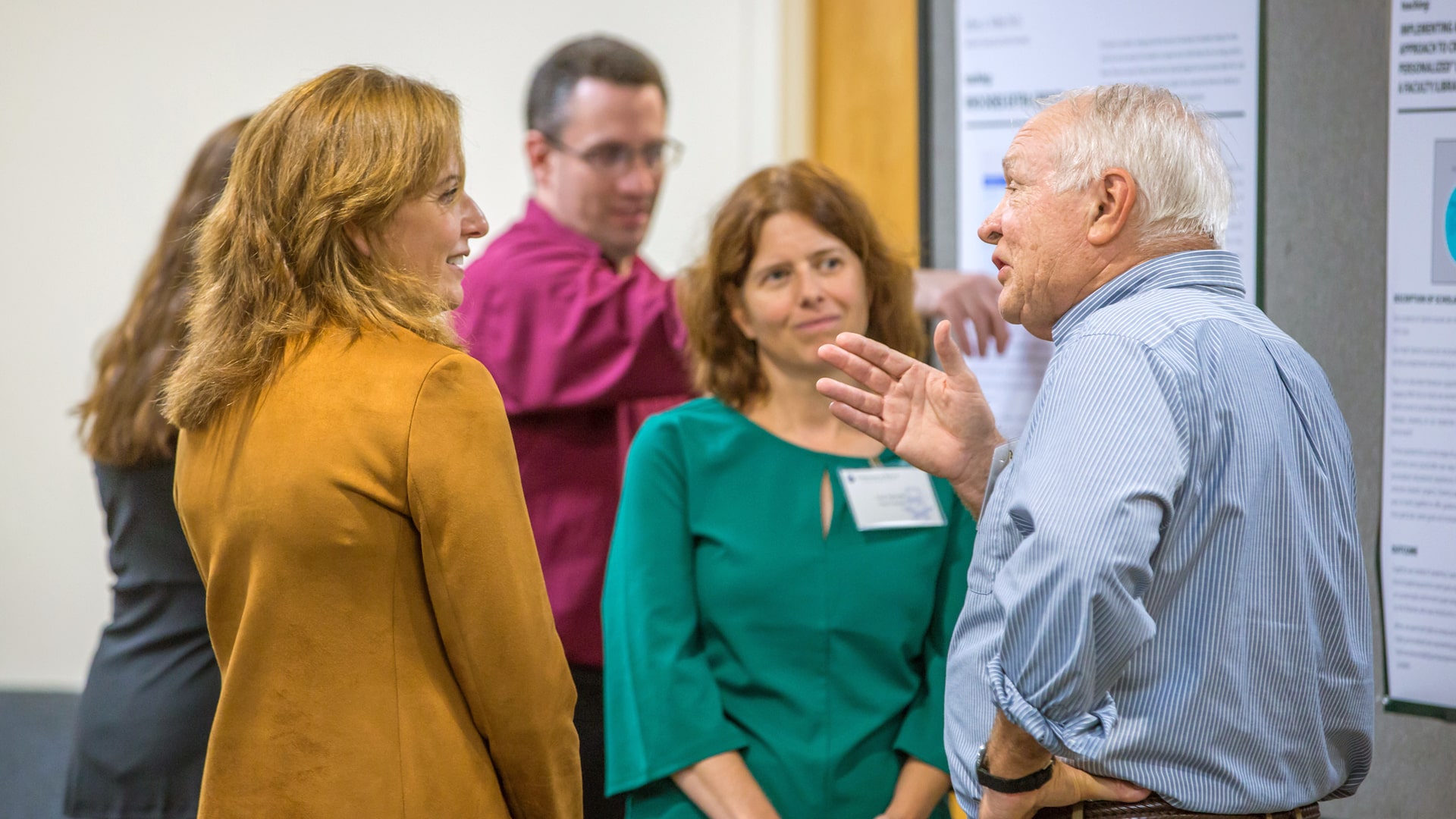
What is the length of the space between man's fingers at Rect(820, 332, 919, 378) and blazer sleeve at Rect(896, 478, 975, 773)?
34cm

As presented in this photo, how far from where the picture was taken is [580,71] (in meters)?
2.50

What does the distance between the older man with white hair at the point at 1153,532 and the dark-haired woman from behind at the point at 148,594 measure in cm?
134

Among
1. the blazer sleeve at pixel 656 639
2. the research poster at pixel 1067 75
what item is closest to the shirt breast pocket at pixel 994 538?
the blazer sleeve at pixel 656 639

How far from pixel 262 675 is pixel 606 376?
1103mm

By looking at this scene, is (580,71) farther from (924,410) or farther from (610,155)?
(924,410)

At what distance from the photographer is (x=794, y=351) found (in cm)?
187

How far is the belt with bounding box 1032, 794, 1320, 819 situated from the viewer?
1.15 metres

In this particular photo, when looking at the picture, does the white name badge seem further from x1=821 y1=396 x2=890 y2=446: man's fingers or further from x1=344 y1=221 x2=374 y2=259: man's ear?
x1=344 y1=221 x2=374 y2=259: man's ear

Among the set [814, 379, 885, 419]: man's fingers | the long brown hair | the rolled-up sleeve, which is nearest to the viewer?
the rolled-up sleeve

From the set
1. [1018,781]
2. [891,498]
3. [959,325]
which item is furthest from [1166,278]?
[959,325]

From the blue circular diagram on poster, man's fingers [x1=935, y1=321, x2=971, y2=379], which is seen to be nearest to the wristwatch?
man's fingers [x1=935, y1=321, x2=971, y2=379]

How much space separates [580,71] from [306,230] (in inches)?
55.2

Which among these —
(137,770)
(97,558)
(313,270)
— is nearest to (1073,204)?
(313,270)

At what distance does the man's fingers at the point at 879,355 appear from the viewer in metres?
1.52
